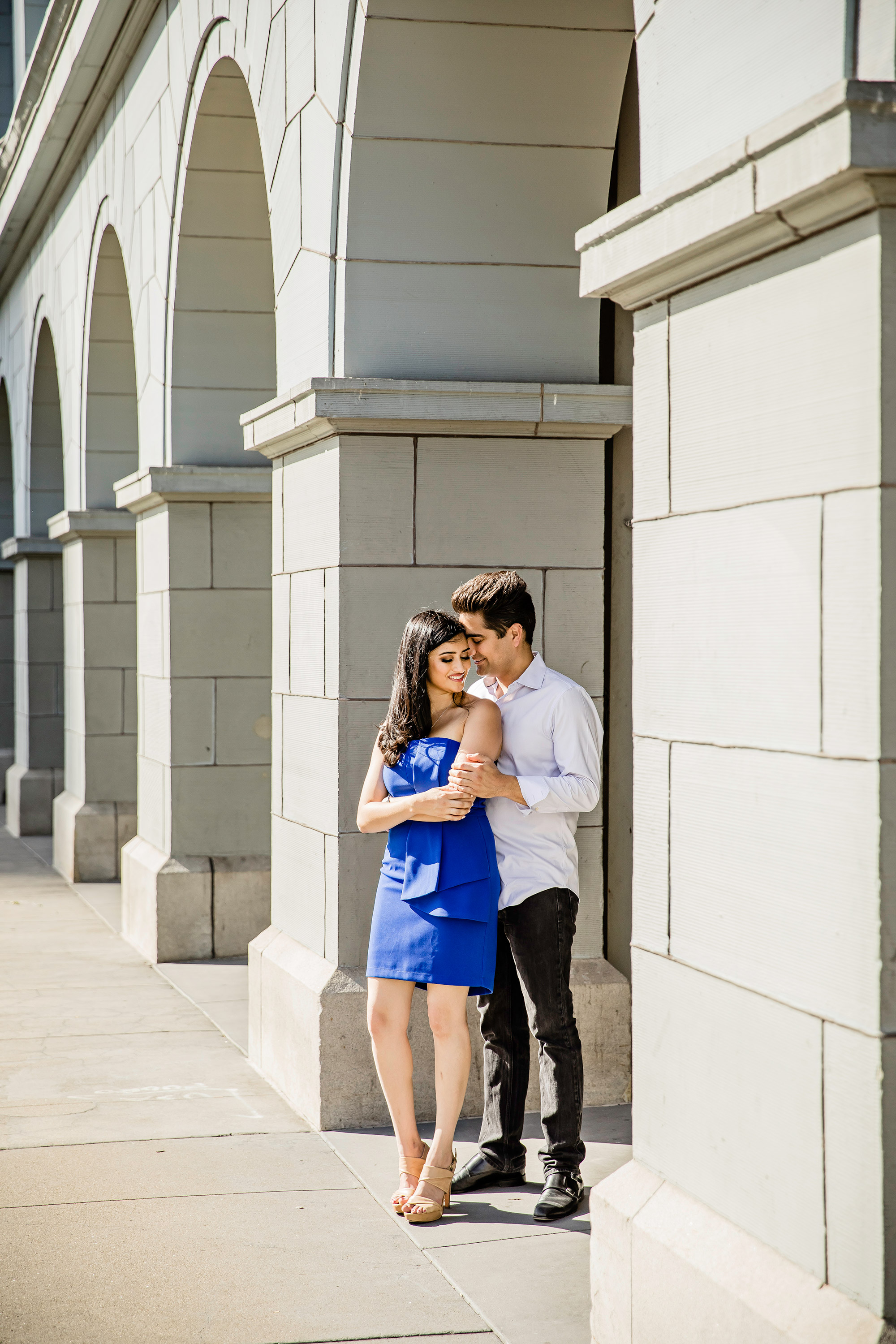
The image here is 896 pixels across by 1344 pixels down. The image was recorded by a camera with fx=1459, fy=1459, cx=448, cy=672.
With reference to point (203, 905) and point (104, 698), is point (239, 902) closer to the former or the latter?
point (203, 905)

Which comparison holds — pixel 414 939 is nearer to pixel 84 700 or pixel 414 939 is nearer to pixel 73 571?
pixel 84 700

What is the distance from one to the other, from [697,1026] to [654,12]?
2.23 m

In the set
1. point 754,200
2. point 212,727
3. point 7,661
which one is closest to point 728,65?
point 754,200

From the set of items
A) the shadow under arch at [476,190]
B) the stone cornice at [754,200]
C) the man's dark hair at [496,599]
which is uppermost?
the shadow under arch at [476,190]

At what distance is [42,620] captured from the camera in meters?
14.6

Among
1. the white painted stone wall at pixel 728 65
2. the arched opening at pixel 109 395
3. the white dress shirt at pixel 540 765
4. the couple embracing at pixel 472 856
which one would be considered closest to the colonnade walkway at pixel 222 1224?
the couple embracing at pixel 472 856

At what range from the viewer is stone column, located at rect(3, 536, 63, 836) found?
1444cm

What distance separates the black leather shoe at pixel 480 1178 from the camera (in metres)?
4.64

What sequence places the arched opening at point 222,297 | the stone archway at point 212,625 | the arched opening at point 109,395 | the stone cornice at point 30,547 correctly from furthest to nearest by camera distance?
the stone cornice at point 30,547 < the arched opening at point 109,395 < the stone archway at point 212,625 < the arched opening at point 222,297

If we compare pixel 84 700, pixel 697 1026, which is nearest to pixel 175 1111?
pixel 697 1026

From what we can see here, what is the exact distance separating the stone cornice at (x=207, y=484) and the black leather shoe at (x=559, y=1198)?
4.86 metres

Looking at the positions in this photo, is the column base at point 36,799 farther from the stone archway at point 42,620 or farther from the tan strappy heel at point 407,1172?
the tan strappy heel at point 407,1172

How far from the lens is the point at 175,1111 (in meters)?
5.56

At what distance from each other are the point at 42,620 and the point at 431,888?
11.1 meters
